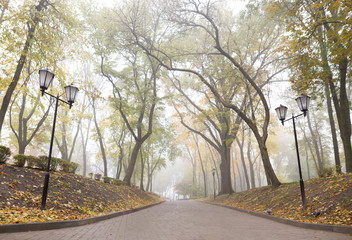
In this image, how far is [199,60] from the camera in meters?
17.5

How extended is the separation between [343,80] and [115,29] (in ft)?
43.9

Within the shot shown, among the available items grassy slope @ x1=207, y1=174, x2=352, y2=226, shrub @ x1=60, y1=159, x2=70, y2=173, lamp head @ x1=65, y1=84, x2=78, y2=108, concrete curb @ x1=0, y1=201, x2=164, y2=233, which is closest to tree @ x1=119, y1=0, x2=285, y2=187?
grassy slope @ x1=207, y1=174, x2=352, y2=226

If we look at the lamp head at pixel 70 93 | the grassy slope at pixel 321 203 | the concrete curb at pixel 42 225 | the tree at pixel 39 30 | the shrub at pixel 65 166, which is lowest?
the concrete curb at pixel 42 225

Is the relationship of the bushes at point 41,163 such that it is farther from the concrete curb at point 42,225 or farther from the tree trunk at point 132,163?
the tree trunk at point 132,163

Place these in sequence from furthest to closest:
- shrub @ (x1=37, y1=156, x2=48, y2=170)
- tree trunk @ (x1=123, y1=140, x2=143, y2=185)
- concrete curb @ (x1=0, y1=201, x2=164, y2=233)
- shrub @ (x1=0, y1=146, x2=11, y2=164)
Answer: tree trunk @ (x1=123, y1=140, x2=143, y2=185), shrub @ (x1=37, y1=156, x2=48, y2=170), shrub @ (x1=0, y1=146, x2=11, y2=164), concrete curb @ (x1=0, y1=201, x2=164, y2=233)

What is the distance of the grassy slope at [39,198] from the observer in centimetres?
584

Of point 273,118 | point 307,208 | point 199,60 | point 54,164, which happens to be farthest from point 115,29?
point 273,118

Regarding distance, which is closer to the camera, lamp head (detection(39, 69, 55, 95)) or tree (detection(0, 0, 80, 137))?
lamp head (detection(39, 69, 55, 95))

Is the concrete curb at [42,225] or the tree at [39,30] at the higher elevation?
the tree at [39,30]

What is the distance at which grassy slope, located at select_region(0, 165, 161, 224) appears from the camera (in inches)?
230

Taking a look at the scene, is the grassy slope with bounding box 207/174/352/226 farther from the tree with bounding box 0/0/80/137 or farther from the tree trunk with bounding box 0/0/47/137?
the tree with bounding box 0/0/80/137

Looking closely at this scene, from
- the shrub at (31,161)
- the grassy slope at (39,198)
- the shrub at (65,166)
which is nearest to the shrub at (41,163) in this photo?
the shrub at (31,161)

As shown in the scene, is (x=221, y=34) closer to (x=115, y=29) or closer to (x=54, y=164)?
(x=115, y=29)

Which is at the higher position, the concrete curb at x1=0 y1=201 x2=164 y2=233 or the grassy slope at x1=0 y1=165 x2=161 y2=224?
the grassy slope at x1=0 y1=165 x2=161 y2=224
